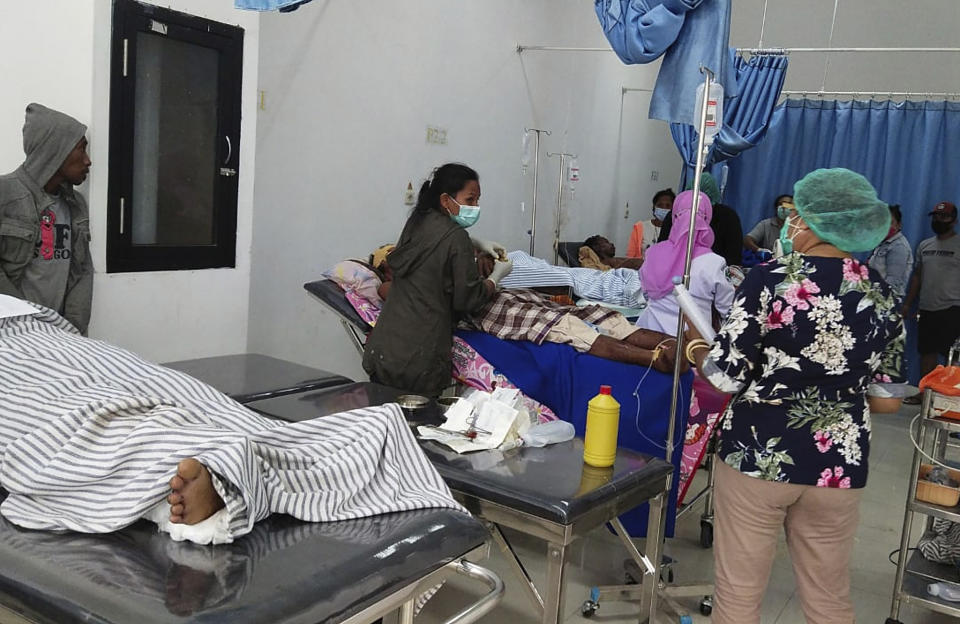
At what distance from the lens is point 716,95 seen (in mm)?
2449

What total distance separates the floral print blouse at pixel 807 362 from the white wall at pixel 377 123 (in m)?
2.85

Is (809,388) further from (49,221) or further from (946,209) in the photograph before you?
(946,209)

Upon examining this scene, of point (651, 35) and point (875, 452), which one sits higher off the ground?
point (651, 35)

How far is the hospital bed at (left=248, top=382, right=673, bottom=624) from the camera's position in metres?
1.80

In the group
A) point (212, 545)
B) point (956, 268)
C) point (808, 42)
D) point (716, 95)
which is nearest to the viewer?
point (212, 545)

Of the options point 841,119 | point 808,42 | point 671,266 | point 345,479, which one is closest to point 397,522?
point 345,479

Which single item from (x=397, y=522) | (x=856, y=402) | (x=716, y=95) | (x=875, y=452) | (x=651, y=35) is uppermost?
(x=651, y=35)

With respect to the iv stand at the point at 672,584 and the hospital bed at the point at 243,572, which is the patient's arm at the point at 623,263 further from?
the hospital bed at the point at 243,572

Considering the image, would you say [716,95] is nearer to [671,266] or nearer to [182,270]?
[671,266]

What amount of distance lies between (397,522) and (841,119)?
6141mm

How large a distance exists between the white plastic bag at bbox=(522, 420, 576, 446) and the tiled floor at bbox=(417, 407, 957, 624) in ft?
2.16

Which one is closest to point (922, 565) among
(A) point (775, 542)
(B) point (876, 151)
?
(A) point (775, 542)

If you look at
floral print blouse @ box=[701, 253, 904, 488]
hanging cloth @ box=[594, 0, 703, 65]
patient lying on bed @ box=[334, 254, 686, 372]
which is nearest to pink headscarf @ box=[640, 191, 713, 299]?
patient lying on bed @ box=[334, 254, 686, 372]

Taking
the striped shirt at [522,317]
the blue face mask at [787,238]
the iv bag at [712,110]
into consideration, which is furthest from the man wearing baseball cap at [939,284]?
the blue face mask at [787,238]
